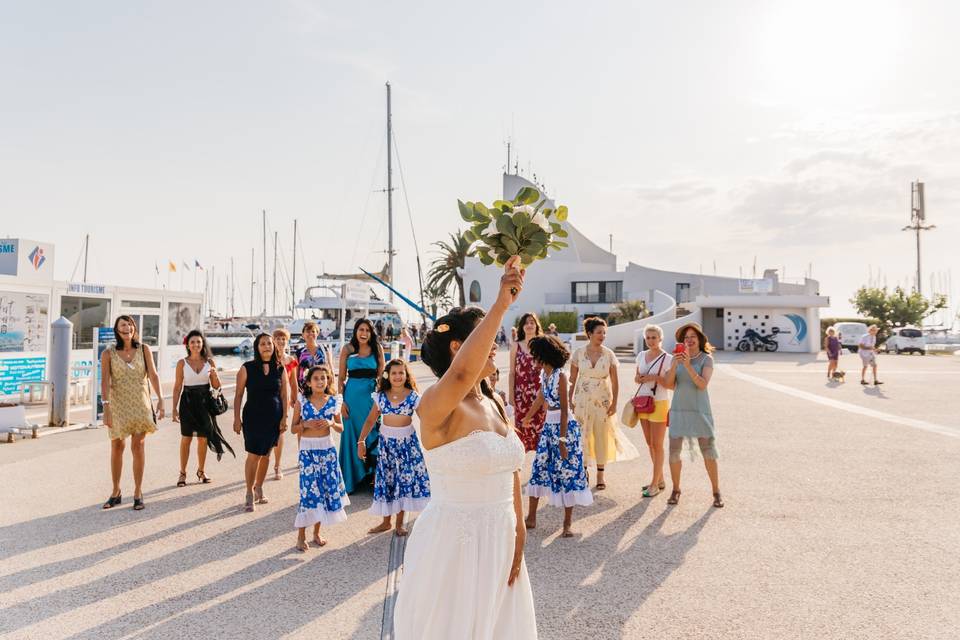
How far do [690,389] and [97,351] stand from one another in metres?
9.09

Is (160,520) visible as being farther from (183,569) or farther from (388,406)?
(388,406)

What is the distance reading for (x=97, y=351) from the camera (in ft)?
32.4

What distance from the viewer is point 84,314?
559 inches

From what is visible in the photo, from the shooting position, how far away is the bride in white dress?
2.24 m

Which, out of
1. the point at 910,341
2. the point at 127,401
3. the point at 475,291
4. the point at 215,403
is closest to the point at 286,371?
the point at 215,403

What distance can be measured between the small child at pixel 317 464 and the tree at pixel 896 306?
52.4 metres

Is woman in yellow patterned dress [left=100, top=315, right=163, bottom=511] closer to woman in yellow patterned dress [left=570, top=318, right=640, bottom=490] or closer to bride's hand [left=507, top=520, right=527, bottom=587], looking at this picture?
woman in yellow patterned dress [left=570, top=318, right=640, bottom=490]

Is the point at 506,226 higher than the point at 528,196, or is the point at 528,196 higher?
the point at 528,196

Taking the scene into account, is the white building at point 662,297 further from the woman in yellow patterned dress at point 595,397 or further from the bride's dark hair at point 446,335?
the bride's dark hair at point 446,335

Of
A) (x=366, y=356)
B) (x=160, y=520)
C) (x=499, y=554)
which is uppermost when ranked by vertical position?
(x=366, y=356)

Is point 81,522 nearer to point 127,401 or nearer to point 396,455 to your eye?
point 127,401

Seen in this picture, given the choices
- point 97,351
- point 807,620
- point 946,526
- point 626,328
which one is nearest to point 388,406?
point 807,620

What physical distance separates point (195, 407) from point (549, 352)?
4142 mm

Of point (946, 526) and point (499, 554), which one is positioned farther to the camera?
point (946, 526)
